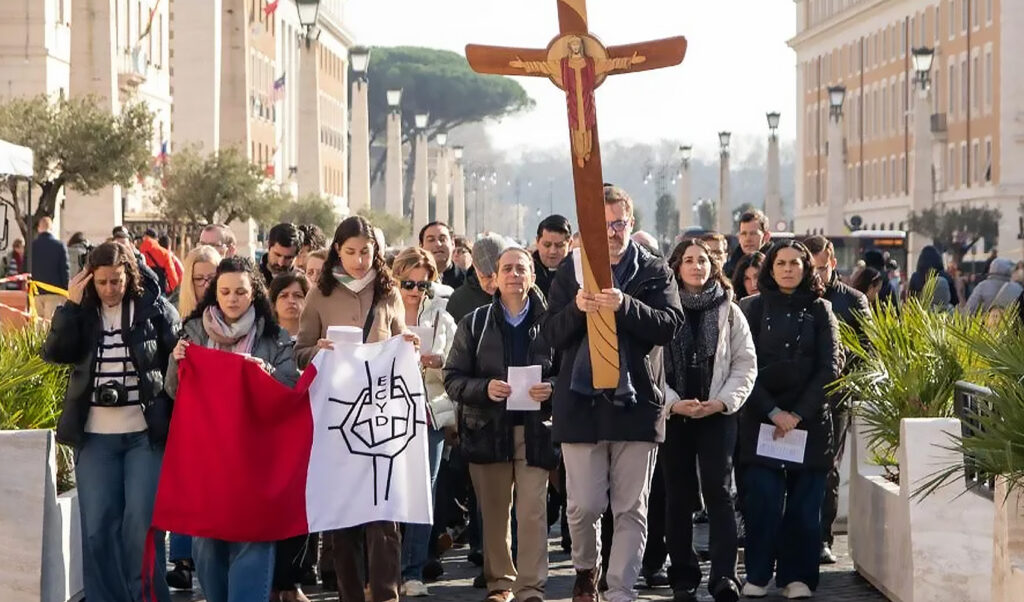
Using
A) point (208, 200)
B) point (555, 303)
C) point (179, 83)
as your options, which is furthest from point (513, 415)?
point (179, 83)

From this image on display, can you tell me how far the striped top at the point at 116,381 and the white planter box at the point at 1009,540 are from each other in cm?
404

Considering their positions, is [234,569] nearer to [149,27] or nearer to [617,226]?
[617,226]

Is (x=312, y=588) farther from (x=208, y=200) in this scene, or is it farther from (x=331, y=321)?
(x=208, y=200)

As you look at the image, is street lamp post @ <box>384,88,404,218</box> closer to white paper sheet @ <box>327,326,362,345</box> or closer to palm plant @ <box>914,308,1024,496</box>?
white paper sheet @ <box>327,326,362,345</box>

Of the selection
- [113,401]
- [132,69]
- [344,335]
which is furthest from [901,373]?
[132,69]

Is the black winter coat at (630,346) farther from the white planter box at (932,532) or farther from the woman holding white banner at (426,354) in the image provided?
the white planter box at (932,532)

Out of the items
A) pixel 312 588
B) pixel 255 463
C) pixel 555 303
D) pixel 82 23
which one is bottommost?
pixel 312 588

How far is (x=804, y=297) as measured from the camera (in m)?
11.2

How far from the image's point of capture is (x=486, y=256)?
11.7 meters

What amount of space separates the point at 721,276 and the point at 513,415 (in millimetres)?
1414

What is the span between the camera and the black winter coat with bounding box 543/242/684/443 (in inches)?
384

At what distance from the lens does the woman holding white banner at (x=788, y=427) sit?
11039 mm

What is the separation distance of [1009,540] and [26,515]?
448cm

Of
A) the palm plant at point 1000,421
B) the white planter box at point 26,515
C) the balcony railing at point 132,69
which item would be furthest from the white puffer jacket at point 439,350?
the balcony railing at point 132,69
